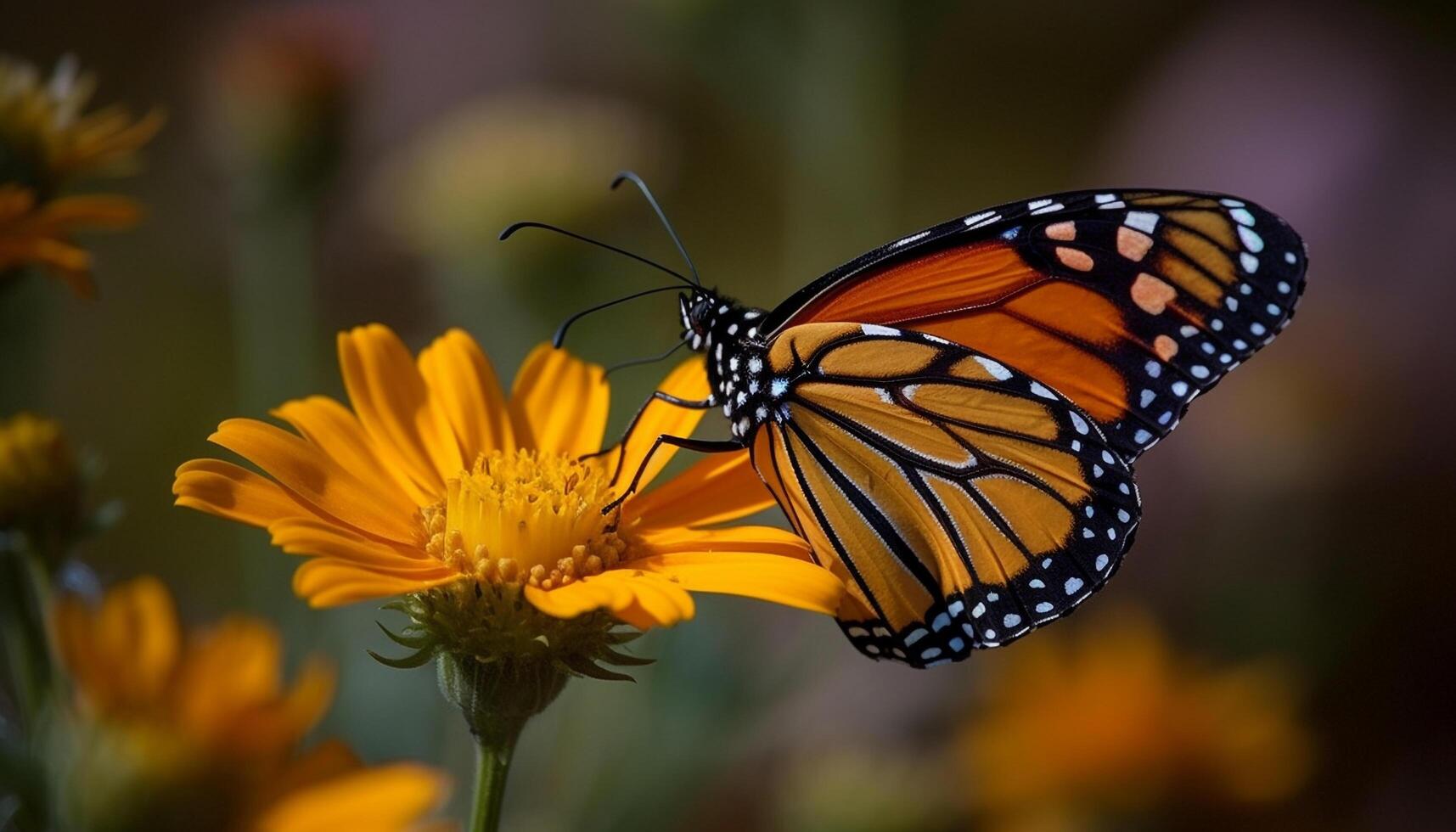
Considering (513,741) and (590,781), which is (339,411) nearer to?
(513,741)

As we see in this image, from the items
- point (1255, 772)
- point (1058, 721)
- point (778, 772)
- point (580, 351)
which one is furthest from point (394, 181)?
point (1255, 772)

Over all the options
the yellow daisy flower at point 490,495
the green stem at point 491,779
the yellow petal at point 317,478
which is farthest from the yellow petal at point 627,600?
the yellow petal at point 317,478

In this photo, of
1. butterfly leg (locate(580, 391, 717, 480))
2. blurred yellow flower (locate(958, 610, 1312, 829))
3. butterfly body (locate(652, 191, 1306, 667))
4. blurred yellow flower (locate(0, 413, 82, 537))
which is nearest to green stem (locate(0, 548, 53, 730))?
blurred yellow flower (locate(0, 413, 82, 537))

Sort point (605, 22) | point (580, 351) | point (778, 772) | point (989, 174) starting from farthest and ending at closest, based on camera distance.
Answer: point (605, 22), point (989, 174), point (778, 772), point (580, 351)

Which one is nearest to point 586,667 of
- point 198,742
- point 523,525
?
point 523,525

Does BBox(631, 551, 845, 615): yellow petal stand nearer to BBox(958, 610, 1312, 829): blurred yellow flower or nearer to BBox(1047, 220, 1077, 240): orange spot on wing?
BBox(1047, 220, 1077, 240): orange spot on wing
